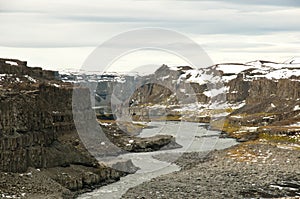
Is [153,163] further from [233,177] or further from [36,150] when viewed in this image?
[36,150]

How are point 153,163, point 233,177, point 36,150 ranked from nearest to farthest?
point 36,150 < point 233,177 < point 153,163

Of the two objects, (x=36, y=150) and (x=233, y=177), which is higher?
(x=36, y=150)

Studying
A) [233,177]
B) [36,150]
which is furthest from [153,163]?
[36,150]

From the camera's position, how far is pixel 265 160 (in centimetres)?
10312

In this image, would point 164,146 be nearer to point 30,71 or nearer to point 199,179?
point 30,71

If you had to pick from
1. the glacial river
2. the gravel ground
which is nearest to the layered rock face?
the glacial river

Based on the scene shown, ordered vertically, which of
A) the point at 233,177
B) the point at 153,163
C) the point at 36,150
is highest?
the point at 36,150

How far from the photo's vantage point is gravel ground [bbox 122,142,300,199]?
236 ft

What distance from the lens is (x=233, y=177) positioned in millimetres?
84562

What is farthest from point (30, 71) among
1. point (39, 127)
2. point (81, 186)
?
point (81, 186)

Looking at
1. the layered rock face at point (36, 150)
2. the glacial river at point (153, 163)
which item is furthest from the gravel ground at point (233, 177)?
the layered rock face at point (36, 150)

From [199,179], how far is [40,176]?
2752cm

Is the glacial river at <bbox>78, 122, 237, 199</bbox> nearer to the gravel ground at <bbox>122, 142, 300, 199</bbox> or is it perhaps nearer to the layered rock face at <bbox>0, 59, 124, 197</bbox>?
the gravel ground at <bbox>122, 142, 300, 199</bbox>

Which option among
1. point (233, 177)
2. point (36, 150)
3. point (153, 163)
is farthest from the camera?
point (153, 163)
